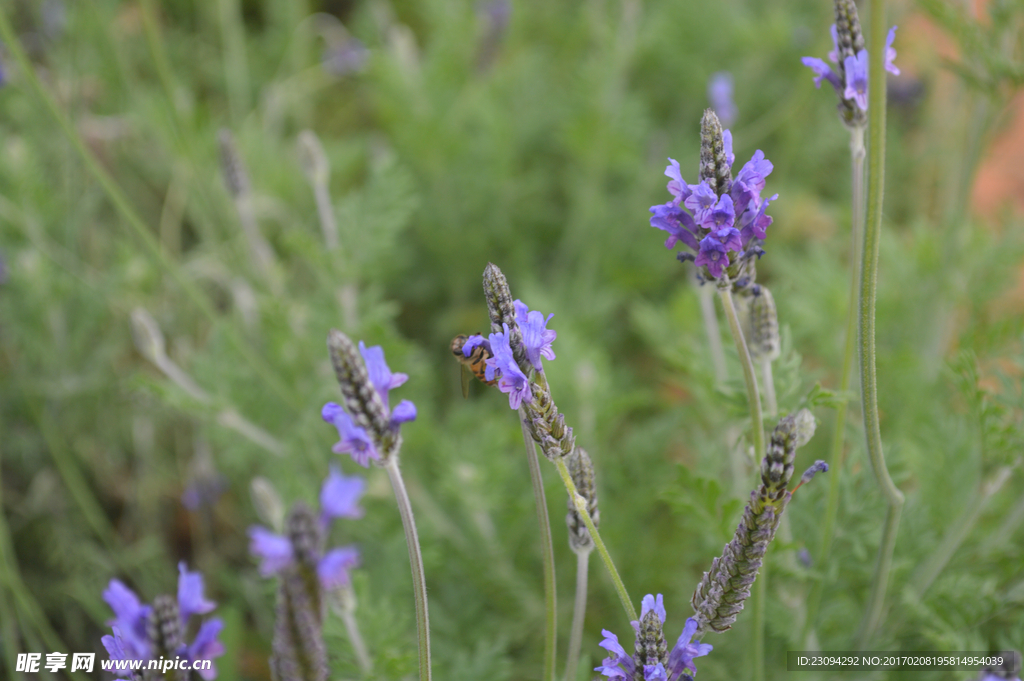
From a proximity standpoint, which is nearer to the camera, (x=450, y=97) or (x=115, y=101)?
(x=450, y=97)

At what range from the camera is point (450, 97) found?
2.67 meters

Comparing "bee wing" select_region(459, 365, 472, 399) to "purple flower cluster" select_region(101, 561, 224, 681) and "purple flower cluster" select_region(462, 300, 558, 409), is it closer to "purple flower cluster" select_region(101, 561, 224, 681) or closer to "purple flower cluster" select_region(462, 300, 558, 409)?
"purple flower cluster" select_region(462, 300, 558, 409)

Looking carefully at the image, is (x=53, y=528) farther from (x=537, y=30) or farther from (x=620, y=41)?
(x=537, y=30)

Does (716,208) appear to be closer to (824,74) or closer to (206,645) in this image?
(824,74)

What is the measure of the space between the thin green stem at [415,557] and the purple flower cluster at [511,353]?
Result: 147mm

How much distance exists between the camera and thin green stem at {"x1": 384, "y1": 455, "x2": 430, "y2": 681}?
88cm

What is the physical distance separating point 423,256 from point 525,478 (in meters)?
1.10

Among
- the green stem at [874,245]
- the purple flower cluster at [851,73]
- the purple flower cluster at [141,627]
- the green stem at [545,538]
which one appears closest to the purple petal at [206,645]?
the purple flower cluster at [141,627]

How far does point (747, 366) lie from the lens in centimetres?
98

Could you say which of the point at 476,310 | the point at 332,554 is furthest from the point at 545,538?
the point at 476,310

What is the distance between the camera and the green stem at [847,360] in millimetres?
1084

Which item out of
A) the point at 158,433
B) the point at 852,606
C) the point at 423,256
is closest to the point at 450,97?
the point at 423,256

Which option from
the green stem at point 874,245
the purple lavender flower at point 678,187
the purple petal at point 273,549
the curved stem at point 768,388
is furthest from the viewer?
the curved stem at point 768,388

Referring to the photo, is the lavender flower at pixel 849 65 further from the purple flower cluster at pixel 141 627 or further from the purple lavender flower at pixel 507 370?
the purple flower cluster at pixel 141 627
